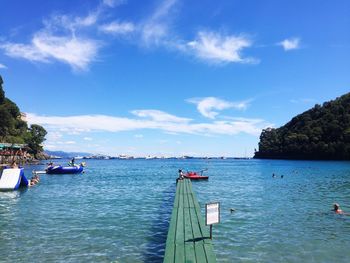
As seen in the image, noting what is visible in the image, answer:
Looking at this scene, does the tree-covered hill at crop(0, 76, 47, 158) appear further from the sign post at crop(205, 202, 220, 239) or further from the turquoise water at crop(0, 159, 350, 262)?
the sign post at crop(205, 202, 220, 239)

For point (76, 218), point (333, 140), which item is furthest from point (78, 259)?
point (333, 140)

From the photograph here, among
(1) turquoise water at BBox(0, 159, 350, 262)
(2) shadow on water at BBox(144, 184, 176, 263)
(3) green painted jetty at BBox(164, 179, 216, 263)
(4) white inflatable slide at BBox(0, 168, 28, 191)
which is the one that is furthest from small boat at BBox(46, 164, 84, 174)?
(3) green painted jetty at BBox(164, 179, 216, 263)

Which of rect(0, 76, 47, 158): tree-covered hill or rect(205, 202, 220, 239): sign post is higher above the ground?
rect(0, 76, 47, 158): tree-covered hill

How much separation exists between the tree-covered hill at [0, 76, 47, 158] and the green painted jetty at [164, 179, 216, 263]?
10838 cm

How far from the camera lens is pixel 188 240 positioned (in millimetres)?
15734

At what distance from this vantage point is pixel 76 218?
27.0 metres

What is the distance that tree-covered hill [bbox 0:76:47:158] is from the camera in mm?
118537

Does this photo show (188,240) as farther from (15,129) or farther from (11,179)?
(15,129)

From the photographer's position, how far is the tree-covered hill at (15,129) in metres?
119

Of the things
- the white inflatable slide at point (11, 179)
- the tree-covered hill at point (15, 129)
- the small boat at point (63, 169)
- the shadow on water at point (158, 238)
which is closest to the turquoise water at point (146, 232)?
the shadow on water at point (158, 238)

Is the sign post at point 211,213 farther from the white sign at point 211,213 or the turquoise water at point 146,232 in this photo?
the turquoise water at point 146,232

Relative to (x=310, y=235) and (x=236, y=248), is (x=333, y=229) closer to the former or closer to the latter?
(x=310, y=235)

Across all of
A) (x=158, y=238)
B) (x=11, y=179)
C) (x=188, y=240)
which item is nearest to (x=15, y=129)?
(x=11, y=179)

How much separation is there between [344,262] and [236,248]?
5023 mm
